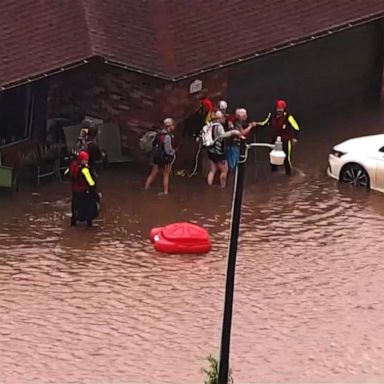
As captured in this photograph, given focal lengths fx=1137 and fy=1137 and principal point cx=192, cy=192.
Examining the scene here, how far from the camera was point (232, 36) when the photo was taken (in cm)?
2306

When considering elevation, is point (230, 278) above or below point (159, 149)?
below

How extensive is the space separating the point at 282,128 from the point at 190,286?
586 cm

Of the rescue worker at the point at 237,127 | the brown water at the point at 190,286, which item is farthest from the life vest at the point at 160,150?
the rescue worker at the point at 237,127

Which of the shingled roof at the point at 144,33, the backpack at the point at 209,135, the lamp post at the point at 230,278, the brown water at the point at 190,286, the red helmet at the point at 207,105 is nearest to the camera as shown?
the lamp post at the point at 230,278

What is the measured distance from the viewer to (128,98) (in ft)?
75.7

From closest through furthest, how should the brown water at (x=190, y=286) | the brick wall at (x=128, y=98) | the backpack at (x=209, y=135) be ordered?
the brown water at (x=190, y=286), the backpack at (x=209, y=135), the brick wall at (x=128, y=98)

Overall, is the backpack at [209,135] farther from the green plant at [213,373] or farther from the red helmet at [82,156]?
the green plant at [213,373]

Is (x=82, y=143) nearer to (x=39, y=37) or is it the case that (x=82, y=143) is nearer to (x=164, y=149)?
(x=164, y=149)

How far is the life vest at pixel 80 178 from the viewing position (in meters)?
19.0

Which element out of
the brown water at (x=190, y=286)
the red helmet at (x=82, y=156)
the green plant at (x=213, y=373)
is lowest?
the green plant at (x=213, y=373)

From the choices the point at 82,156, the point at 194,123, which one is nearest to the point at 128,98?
the point at 194,123

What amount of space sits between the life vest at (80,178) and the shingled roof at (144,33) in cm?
307

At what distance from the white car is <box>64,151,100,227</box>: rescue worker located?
5.25 metres

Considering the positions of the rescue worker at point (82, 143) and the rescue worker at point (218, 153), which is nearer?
the rescue worker at point (82, 143)
